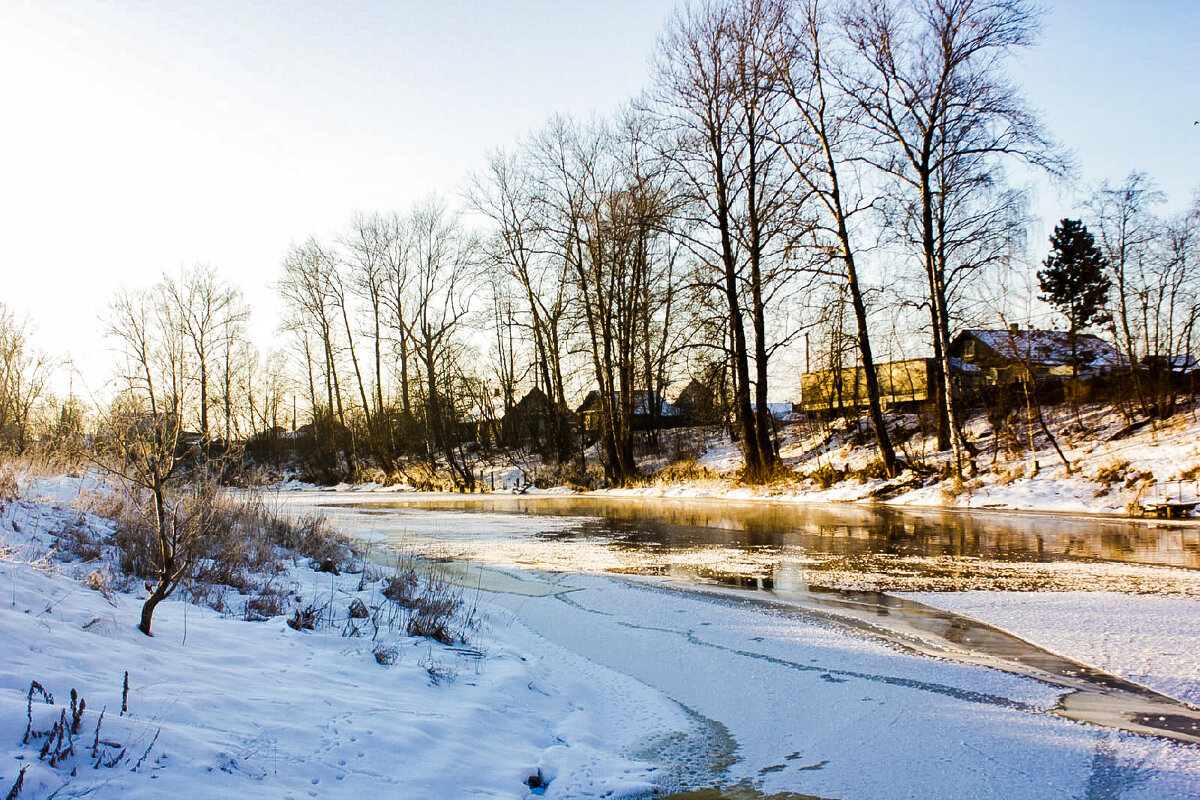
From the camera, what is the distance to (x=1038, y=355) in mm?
19750

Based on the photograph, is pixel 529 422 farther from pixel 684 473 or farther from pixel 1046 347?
pixel 1046 347

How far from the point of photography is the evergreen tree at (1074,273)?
82.3 feet

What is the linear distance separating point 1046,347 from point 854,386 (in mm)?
7417

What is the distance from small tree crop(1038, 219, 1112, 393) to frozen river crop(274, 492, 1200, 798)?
17822mm

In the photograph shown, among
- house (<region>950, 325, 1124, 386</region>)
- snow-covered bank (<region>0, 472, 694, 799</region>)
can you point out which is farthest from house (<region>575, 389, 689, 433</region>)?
snow-covered bank (<region>0, 472, 694, 799</region>)

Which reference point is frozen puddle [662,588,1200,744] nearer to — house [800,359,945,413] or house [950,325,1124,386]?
house [950,325,1124,386]

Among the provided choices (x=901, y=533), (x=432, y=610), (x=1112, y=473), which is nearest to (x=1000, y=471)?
(x=1112, y=473)

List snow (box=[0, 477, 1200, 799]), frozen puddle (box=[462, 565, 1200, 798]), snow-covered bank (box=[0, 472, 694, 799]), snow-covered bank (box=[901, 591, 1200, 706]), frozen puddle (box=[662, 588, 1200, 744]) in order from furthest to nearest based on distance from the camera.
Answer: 1. snow-covered bank (box=[901, 591, 1200, 706])
2. frozen puddle (box=[662, 588, 1200, 744])
3. frozen puddle (box=[462, 565, 1200, 798])
4. snow (box=[0, 477, 1200, 799])
5. snow-covered bank (box=[0, 472, 694, 799])

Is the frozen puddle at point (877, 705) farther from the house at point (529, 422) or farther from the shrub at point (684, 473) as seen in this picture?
the house at point (529, 422)

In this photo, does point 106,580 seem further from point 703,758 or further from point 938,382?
point 938,382

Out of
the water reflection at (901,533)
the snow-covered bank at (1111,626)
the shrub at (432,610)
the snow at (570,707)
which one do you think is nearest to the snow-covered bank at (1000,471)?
the water reflection at (901,533)

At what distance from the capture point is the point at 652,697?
4379mm

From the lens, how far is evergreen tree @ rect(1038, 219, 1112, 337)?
25.1m

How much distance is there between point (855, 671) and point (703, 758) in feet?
5.14
